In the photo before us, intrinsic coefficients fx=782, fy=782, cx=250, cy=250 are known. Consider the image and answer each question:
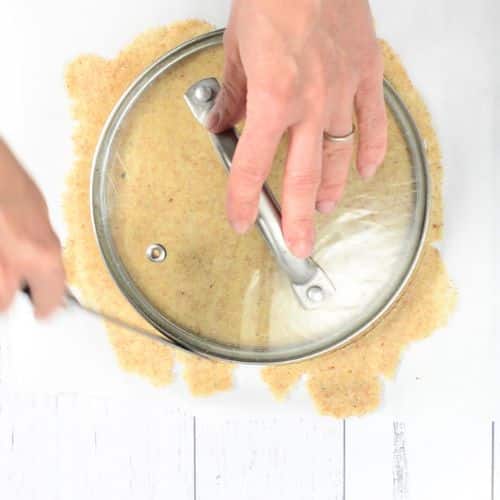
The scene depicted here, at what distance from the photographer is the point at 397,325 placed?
68 cm

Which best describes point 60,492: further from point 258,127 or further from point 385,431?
point 258,127

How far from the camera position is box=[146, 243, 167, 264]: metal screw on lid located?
0.66m

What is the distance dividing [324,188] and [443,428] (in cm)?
27

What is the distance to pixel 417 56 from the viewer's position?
68cm

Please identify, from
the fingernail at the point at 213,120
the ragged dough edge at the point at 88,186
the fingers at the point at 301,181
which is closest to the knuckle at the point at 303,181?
the fingers at the point at 301,181

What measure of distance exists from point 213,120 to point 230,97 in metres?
0.03

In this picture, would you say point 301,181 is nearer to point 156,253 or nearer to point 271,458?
point 156,253

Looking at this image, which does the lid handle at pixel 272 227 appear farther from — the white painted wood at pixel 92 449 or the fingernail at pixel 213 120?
the white painted wood at pixel 92 449

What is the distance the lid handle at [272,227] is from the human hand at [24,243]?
174mm

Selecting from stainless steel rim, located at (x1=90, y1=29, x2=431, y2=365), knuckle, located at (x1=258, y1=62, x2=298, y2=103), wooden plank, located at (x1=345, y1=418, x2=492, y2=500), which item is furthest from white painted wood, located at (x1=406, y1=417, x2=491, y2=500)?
knuckle, located at (x1=258, y1=62, x2=298, y2=103)

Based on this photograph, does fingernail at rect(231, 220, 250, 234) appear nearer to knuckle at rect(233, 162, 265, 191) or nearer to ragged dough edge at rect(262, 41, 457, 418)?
knuckle at rect(233, 162, 265, 191)

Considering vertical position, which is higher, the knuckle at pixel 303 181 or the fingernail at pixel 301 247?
the knuckle at pixel 303 181

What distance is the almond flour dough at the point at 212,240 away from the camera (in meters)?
0.65

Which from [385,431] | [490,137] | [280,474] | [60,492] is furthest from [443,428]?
[60,492]
